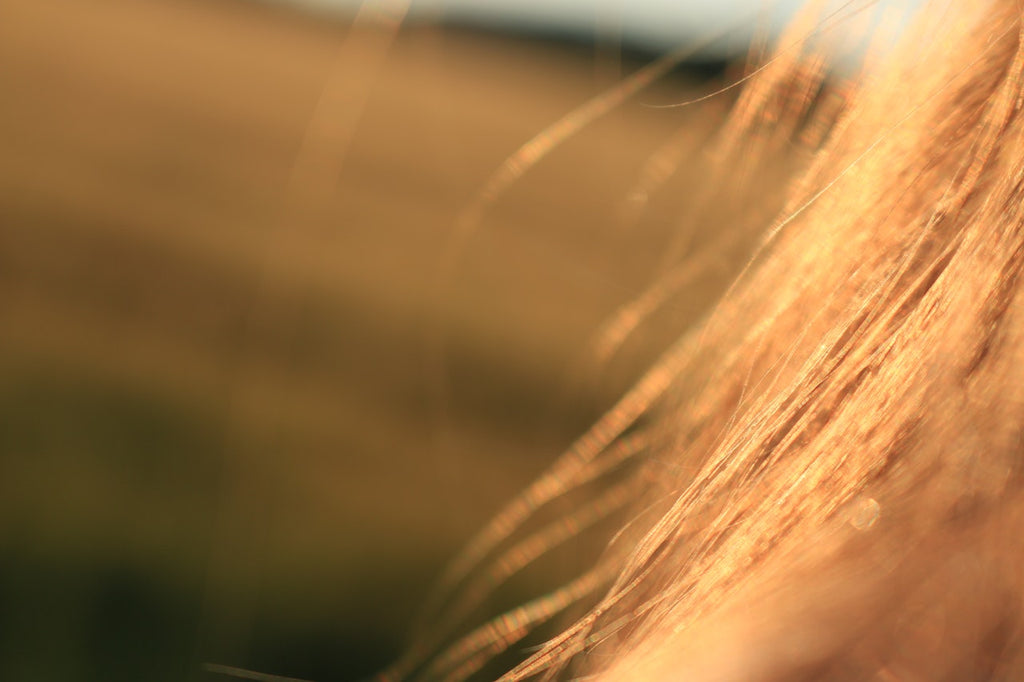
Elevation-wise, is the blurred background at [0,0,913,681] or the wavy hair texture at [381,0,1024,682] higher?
the blurred background at [0,0,913,681]

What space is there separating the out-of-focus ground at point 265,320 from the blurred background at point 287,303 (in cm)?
2

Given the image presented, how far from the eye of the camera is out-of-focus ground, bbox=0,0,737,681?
229 centimetres

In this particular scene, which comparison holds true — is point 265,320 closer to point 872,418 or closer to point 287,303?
point 287,303

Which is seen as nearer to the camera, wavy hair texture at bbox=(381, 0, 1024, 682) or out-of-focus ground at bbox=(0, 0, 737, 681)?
wavy hair texture at bbox=(381, 0, 1024, 682)

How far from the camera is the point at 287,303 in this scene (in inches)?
204

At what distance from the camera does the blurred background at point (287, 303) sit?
104cm

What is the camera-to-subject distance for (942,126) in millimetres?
441

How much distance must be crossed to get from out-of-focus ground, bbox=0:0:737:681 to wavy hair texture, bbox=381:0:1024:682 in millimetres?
167

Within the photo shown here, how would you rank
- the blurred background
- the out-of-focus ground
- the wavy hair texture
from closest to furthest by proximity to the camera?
the wavy hair texture → the blurred background → the out-of-focus ground

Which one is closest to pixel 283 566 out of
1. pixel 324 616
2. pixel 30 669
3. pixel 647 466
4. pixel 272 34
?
pixel 324 616

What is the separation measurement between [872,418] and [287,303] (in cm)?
496

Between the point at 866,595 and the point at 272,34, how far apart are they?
5.39m

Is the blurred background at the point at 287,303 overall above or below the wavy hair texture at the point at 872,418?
above

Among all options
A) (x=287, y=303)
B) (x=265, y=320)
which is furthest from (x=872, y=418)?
(x=287, y=303)
